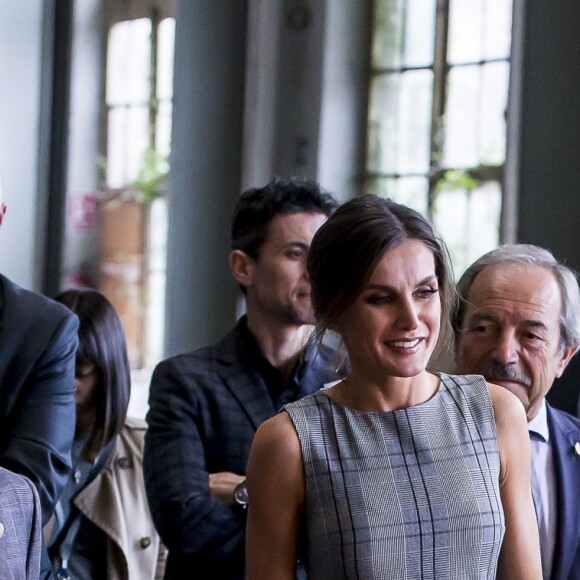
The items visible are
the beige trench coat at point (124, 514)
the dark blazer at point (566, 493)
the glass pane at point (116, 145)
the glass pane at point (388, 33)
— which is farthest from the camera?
the glass pane at point (116, 145)

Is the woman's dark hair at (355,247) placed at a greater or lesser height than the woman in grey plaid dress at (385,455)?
greater

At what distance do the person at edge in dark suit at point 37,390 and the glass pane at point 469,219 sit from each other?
6.22 feet

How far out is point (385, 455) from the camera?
2.02m

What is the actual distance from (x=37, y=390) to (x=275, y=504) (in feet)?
2.61

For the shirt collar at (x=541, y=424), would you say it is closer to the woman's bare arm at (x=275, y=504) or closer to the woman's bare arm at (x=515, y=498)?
the woman's bare arm at (x=515, y=498)

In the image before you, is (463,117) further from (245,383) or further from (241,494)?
(241,494)

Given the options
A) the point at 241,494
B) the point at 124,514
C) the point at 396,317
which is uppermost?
the point at 396,317

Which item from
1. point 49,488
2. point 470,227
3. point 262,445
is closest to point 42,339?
point 49,488

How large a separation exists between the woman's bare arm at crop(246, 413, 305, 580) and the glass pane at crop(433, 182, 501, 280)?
89.9 inches

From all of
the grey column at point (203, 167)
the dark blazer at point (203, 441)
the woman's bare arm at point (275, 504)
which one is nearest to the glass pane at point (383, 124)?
the grey column at point (203, 167)

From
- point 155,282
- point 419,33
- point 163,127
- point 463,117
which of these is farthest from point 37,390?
point 163,127

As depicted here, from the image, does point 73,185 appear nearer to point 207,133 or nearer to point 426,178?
point 207,133

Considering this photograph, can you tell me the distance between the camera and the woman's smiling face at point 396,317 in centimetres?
198

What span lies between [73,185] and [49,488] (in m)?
3.38
